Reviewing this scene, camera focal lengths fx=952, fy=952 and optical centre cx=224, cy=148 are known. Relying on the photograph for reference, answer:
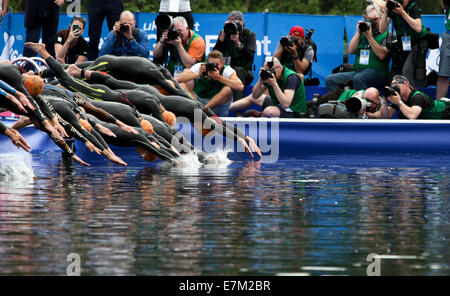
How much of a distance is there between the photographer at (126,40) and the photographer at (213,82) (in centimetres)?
97

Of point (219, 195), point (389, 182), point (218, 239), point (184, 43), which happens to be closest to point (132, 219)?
point (218, 239)

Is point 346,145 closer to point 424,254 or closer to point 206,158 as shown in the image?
point 206,158

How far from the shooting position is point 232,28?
16.4 m

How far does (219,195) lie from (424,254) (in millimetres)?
3505

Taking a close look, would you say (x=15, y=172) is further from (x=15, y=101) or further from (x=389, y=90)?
(x=389, y=90)

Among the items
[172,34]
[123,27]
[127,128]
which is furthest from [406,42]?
[127,128]

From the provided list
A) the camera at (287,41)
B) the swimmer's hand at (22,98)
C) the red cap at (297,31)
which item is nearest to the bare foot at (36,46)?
the swimmer's hand at (22,98)

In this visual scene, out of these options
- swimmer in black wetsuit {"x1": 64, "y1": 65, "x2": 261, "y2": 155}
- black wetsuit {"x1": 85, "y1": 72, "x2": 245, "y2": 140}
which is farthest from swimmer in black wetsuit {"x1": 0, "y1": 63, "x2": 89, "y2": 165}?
black wetsuit {"x1": 85, "y1": 72, "x2": 245, "y2": 140}

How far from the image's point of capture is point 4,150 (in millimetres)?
14961

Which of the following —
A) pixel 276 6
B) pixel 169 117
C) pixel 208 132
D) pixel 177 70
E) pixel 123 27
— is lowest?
pixel 208 132

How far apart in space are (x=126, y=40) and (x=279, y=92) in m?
3.02

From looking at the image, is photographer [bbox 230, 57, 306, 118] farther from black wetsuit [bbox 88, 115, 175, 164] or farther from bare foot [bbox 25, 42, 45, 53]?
bare foot [bbox 25, 42, 45, 53]

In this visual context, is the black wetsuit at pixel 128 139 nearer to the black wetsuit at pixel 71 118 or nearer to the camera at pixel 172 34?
the black wetsuit at pixel 71 118

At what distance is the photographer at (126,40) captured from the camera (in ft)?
54.0
